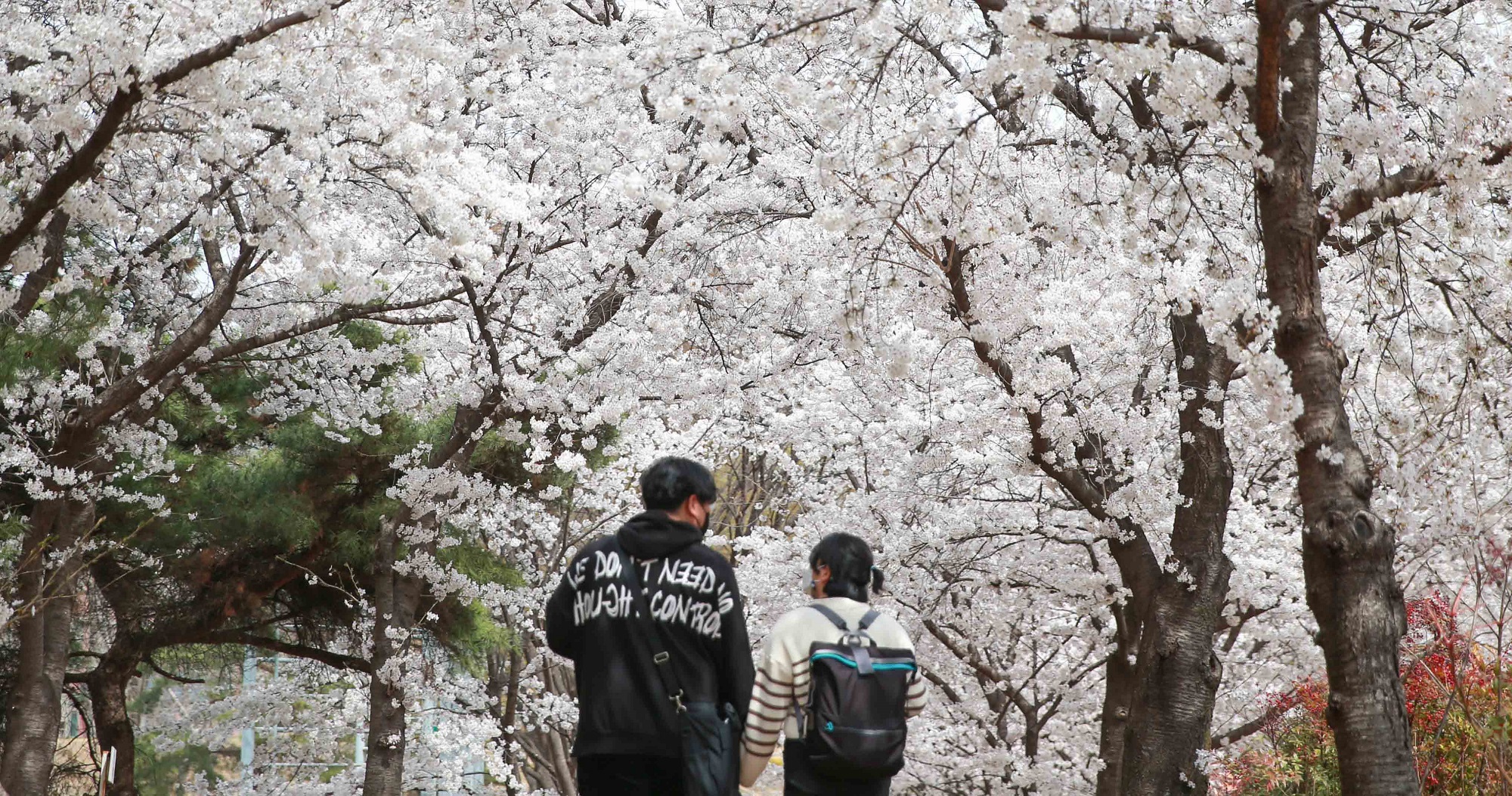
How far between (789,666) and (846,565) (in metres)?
0.30

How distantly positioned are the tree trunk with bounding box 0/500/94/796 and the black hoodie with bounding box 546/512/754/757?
550cm

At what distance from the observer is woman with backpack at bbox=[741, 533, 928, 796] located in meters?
3.22

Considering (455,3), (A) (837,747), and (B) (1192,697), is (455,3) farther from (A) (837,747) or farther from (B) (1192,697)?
(B) (1192,697)

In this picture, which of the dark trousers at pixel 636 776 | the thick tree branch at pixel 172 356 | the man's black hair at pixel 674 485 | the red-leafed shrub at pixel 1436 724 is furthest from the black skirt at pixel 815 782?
the thick tree branch at pixel 172 356

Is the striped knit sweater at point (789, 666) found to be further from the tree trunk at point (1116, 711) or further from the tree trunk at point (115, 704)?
the tree trunk at point (115, 704)

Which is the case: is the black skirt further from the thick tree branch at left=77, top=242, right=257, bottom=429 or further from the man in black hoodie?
the thick tree branch at left=77, top=242, right=257, bottom=429

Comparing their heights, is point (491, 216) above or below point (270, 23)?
above

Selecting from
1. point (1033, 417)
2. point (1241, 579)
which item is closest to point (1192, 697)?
point (1033, 417)

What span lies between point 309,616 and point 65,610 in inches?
118

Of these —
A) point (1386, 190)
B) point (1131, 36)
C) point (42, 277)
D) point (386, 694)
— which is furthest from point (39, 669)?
point (1386, 190)

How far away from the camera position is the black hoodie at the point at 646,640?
302 cm

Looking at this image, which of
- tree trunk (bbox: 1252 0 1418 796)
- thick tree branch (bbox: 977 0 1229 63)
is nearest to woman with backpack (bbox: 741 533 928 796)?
tree trunk (bbox: 1252 0 1418 796)

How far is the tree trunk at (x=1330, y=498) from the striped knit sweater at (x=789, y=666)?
1.15 m

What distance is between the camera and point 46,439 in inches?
335
